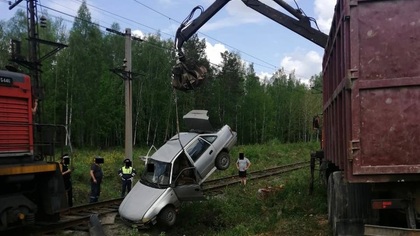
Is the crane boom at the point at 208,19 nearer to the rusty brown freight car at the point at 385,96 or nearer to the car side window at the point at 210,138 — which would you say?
the car side window at the point at 210,138

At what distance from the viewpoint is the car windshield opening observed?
10984mm

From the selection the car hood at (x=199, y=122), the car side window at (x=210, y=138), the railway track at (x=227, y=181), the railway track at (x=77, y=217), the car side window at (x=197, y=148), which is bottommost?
the railway track at (x=227, y=181)

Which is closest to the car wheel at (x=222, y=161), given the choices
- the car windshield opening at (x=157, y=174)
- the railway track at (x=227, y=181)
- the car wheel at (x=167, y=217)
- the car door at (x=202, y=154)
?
the car door at (x=202, y=154)

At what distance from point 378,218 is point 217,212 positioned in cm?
616

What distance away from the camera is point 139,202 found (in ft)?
34.3

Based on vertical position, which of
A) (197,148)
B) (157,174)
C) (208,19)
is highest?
(208,19)

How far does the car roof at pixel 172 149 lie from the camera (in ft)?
37.7

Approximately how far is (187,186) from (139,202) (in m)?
1.35

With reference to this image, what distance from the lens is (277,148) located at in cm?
3797

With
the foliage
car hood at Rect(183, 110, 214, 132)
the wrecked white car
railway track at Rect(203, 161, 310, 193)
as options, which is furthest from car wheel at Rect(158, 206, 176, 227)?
the foliage

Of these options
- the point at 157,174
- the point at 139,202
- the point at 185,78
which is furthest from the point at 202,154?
the point at 139,202

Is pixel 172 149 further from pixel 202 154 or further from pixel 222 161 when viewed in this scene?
pixel 222 161

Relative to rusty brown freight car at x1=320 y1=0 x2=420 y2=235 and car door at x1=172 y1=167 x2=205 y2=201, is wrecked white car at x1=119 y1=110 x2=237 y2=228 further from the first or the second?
rusty brown freight car at x1=320 y1=0 x2=420 y2=235

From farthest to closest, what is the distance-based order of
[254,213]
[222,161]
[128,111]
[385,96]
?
[128,111] < [222,161] < [254,213] < [385,96]
